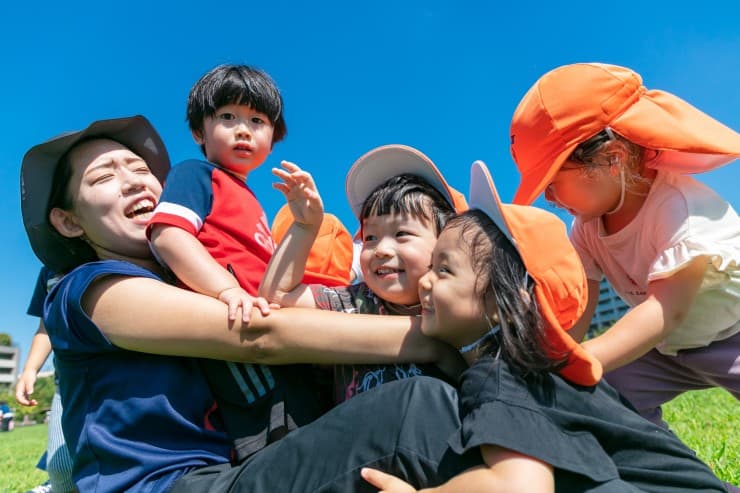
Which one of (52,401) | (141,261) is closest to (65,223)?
(141,261)

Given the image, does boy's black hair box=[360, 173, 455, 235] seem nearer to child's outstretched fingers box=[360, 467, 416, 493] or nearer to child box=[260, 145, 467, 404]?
child box=[260, 145, 467, 404]

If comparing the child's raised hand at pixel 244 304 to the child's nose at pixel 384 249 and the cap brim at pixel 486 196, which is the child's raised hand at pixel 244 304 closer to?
the child's nose at pixel 384 249

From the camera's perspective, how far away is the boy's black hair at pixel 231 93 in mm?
3258

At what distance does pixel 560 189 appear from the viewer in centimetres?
315

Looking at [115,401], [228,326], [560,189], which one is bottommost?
[115,401]

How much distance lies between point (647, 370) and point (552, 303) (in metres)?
1.75

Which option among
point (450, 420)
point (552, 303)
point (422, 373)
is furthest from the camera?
point (422, 373)

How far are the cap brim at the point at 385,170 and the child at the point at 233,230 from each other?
1.55 ft

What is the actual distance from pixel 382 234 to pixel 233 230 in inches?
25.9

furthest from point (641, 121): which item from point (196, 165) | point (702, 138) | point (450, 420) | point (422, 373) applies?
point (196, 165)

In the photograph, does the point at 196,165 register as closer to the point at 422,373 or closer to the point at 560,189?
the point at 422,373

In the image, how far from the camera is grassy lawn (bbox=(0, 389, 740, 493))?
14.3ft

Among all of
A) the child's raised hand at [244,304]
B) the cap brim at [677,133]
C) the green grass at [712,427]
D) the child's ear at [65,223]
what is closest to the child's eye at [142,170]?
the child's ear at [65,223]

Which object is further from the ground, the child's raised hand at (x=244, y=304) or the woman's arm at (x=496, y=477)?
the child's raised hand at (x=244, y=304)
